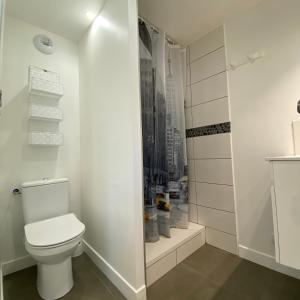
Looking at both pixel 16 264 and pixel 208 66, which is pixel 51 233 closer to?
pixel 16 264

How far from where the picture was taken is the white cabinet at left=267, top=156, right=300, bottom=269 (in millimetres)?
1016

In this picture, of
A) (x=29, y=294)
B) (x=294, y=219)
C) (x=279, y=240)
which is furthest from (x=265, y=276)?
(x=29, y=294)

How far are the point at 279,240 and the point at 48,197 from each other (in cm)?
178

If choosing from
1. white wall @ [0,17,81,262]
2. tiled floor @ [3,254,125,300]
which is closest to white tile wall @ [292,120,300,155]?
tiled floor @ [3,254,125,300]

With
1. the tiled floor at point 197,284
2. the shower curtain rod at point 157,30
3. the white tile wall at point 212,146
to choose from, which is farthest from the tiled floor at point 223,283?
the shower curtain rod at point 157,30

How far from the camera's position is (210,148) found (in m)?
1.91

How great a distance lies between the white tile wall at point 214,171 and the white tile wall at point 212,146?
0.20ft

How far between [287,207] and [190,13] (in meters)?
1.79

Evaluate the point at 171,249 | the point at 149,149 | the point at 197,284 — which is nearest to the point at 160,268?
the point at 171,249

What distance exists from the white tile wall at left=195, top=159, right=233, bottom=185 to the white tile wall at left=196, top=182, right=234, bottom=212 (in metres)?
0.06

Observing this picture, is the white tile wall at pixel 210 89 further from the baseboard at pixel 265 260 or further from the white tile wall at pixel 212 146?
the baseboard at pixel 265 260

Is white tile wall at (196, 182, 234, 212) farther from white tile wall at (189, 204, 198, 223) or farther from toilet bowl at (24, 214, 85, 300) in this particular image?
toilet bowl at (24, 214, 85, 300)

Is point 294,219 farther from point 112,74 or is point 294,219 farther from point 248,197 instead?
point 112,74

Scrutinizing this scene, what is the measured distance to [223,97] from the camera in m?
1.80
